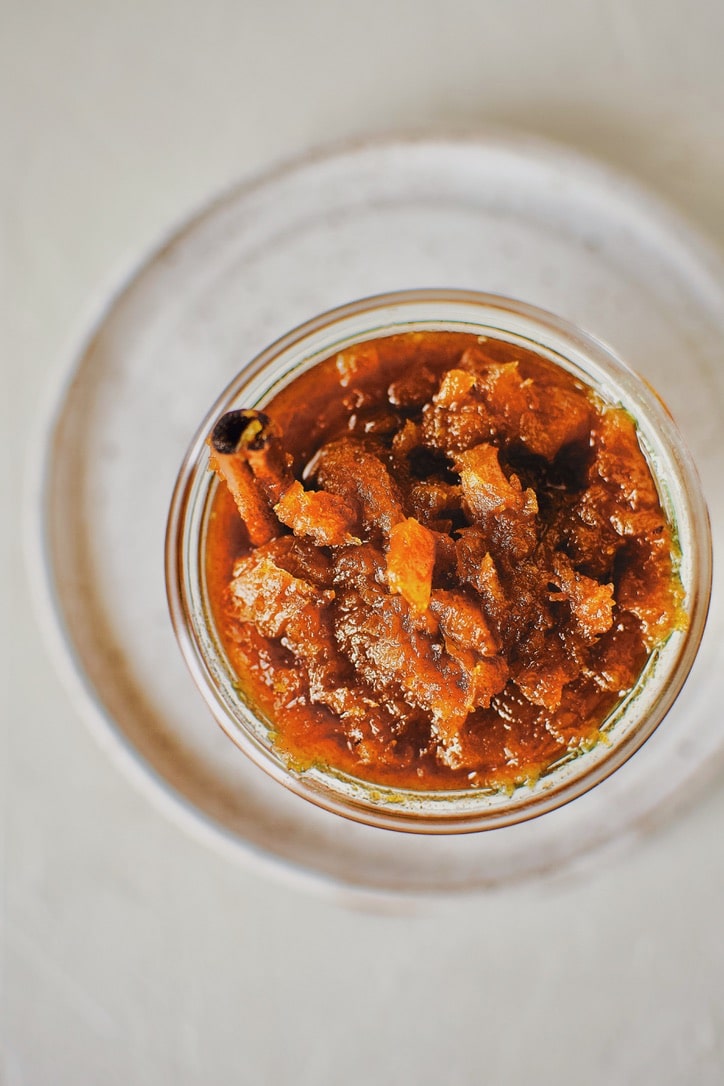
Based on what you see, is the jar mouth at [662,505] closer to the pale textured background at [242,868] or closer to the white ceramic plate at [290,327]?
the white ceramic plate at [290,327]

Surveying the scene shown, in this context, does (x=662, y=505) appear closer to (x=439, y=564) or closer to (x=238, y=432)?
(x=439, y=564)

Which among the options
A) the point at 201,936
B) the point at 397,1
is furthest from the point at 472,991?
the point at 397,1

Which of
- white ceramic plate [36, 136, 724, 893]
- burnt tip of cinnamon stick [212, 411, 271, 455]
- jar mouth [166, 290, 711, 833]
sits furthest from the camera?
white ceramic plate [36, 136, 724, 893]

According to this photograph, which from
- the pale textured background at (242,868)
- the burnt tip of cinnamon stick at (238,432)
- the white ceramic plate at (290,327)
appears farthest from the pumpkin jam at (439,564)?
the pale textured background at (242,868)

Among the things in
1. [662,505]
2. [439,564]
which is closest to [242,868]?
[439,564]

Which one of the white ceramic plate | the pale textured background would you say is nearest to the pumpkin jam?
the white ceramic plate

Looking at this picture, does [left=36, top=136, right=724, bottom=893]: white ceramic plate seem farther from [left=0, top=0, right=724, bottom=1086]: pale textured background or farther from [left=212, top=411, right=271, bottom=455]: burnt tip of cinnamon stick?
[left=212, top=411, right=271, bottom=455]: burnt tip of cinnamon stick
